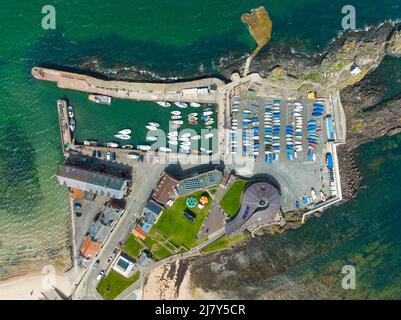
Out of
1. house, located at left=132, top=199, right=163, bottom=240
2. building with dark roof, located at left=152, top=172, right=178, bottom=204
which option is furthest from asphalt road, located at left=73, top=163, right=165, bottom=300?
building with dark roof, located at left=152, top=172, right=178, bottom=204

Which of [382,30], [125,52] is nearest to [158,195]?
[125,52]

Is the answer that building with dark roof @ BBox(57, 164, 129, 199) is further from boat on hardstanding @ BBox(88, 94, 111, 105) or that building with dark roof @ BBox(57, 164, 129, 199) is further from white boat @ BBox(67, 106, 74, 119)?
boat on hardstanding @ BBox(88, 94, 111, 105)

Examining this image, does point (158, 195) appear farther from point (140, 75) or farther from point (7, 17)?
point (7, 17)

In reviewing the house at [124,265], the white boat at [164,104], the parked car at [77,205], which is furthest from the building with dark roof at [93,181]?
the white boat at [164,104]

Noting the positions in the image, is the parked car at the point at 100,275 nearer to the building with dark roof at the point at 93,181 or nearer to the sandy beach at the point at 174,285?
the sandy beach at the point at 174,285

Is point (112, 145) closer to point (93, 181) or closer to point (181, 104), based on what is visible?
point (93, 181)

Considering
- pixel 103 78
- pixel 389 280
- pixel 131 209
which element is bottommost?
pixel 389 280
